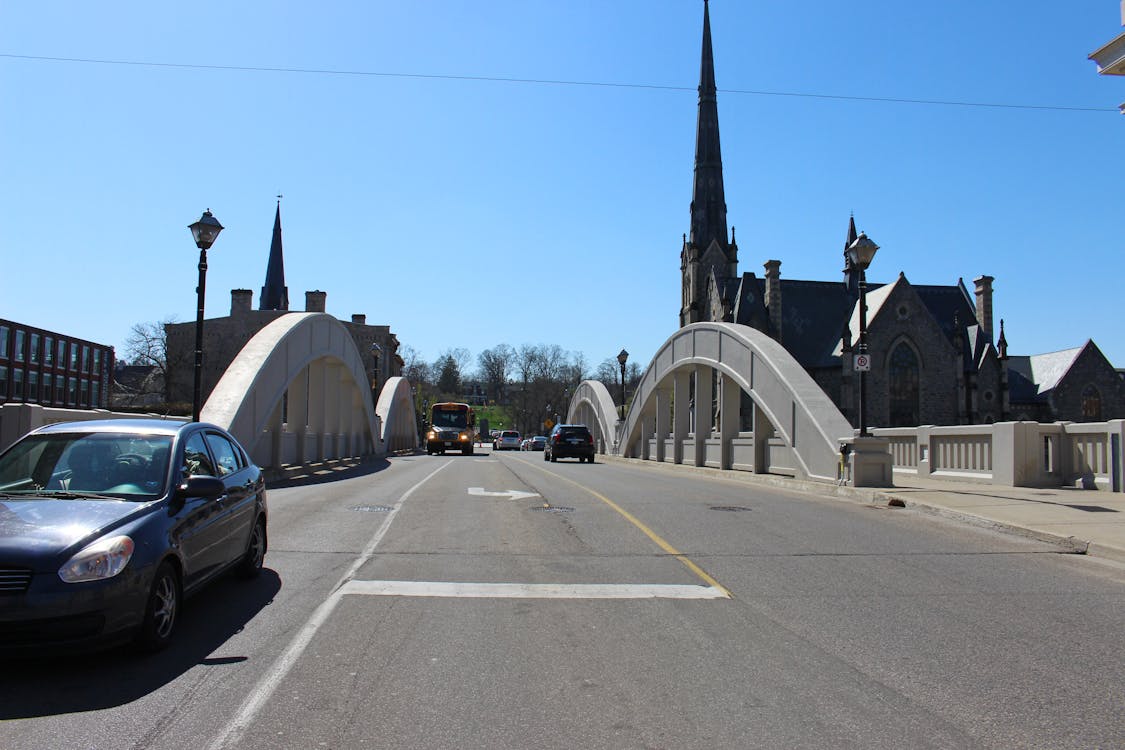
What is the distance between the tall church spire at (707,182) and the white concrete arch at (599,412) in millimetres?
19138

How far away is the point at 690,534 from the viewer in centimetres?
1132

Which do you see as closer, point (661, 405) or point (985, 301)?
point (661, 405)

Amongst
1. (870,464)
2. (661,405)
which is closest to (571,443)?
(661,405)

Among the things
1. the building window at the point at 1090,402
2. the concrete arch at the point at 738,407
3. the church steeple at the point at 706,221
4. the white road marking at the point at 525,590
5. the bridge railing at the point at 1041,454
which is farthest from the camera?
the church steeple at the point at 706,221

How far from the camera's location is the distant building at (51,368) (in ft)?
227

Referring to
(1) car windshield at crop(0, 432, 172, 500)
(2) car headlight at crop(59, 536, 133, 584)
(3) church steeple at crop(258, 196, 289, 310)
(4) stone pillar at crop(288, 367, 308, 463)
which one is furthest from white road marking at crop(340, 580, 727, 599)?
(3) church steeple at crop(258, 196, 289, 310)

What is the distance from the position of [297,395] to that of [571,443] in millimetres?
15752

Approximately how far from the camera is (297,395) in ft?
92.9

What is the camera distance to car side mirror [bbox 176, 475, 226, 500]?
6.30 metres

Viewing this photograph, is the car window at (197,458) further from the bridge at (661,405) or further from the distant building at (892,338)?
the distant building at (892,338)

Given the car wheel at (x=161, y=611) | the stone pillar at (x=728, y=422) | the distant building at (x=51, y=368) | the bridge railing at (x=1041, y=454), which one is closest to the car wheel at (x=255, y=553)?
the car wheel at (x=161, y=611)

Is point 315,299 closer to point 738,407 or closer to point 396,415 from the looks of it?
point 396,415

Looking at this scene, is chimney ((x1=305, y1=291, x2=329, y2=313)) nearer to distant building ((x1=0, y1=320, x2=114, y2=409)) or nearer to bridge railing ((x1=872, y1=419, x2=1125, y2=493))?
distant building ((x1=0, y1=320, x2=114, y2=409))

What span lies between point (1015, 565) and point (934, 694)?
504 centimetres
